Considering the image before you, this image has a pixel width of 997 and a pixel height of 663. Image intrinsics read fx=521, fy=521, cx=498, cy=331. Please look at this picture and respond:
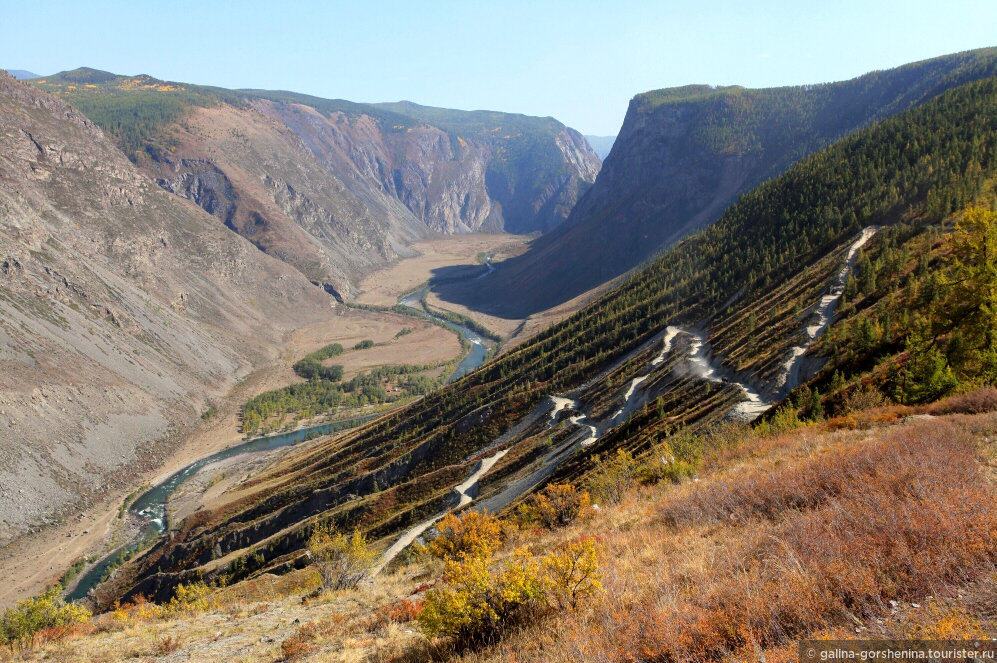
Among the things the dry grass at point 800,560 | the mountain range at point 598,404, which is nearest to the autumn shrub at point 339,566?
the mountain range at point 598,404

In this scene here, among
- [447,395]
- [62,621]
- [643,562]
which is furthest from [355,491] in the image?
[643,562]

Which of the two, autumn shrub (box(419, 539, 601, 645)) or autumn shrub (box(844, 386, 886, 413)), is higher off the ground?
autumn shrub (box(419, 539, 601, 645))

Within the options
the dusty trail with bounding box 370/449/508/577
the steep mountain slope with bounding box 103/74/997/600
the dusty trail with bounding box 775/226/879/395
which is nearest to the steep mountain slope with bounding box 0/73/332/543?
the steep mountain slope with bounding box 103/74/997/600

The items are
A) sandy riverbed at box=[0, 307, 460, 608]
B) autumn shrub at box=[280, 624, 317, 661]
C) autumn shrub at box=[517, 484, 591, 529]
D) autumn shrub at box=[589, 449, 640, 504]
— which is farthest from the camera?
sandy riverbed at box=[0, 307, 460, 608]

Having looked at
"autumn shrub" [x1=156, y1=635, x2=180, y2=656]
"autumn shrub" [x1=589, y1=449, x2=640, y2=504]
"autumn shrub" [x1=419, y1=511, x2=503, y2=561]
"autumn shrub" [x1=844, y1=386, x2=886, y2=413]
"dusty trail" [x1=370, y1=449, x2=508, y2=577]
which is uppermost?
"autumn shrub" [x1=156, y1=635, x2=180, y2=656]

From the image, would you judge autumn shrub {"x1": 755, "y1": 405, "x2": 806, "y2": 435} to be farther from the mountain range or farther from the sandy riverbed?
the sandy riverbed

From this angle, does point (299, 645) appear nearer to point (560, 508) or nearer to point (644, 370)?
point (560, 508)

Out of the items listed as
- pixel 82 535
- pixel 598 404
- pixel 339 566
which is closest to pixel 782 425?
pixel 339 566
